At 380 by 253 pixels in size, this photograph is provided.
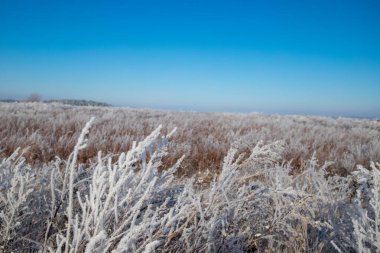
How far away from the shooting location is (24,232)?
1320 millimetres

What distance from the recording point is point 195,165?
14.3ft

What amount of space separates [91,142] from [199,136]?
101 inches

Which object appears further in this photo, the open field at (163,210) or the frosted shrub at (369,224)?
the frosted shrub at (369,224)

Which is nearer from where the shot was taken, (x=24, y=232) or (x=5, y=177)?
(x=24, y=232)

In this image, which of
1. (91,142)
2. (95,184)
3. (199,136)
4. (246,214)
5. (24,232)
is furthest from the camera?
(199,136)

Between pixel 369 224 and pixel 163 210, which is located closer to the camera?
pixel 163 210

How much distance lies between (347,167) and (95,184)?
4.62 meters

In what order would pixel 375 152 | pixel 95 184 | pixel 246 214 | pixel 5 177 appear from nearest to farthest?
1. pixel 95 184
2. pixel 5 177
3. pixel 246 214
4. pixel 375 152

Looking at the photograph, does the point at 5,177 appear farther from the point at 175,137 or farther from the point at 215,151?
the point at 175,137

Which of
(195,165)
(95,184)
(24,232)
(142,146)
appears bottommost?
(195,165)

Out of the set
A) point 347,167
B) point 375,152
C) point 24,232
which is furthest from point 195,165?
point 375,152

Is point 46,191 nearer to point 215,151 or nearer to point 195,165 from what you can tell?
point 195,165

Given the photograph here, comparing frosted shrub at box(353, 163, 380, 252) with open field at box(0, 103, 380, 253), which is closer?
open field at box(0, 103, 380, 253)

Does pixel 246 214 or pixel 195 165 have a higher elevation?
pixel 246 214
